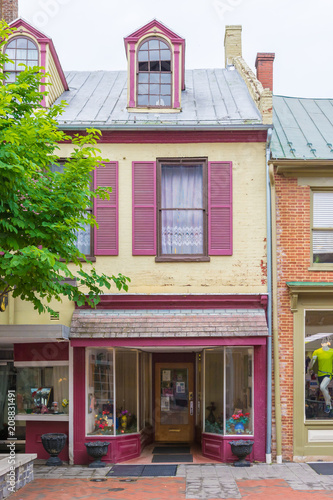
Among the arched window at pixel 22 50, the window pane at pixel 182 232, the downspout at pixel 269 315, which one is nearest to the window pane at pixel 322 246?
the downspout at pixel 269 315

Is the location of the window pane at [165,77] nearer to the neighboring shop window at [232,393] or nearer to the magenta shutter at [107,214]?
the magenta shutter at [107,214]

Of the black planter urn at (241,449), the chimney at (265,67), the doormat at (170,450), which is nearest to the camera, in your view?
the black planter urn at (241,449)

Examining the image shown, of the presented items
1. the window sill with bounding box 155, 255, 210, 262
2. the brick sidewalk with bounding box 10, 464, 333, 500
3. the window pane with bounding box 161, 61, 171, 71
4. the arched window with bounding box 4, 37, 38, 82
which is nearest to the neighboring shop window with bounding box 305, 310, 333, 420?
the brick sidewalk with bounding box 10, 464, 333, 500

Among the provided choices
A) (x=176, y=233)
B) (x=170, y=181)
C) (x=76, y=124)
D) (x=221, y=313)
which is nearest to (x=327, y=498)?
(x=221, y=313)

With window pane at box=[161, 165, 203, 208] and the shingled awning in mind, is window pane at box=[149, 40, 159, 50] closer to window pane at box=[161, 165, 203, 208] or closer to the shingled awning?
window pane at box=[161, 165, 203, 208]

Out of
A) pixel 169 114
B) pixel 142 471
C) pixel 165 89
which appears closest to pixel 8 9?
pixel 165 89

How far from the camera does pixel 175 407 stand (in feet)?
53.6

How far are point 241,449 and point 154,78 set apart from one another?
8715mm

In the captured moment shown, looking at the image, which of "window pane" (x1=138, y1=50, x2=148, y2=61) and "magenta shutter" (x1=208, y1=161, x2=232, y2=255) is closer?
"magenta shutter" (x1=208, y1=161, x2=232, y2=255)

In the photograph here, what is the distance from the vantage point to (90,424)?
13.9 metres

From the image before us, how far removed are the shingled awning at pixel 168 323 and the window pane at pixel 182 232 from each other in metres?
1.38

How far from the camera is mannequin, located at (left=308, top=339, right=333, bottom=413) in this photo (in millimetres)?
14023

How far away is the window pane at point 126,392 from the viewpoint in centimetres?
1406

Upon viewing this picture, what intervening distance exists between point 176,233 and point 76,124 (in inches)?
133
